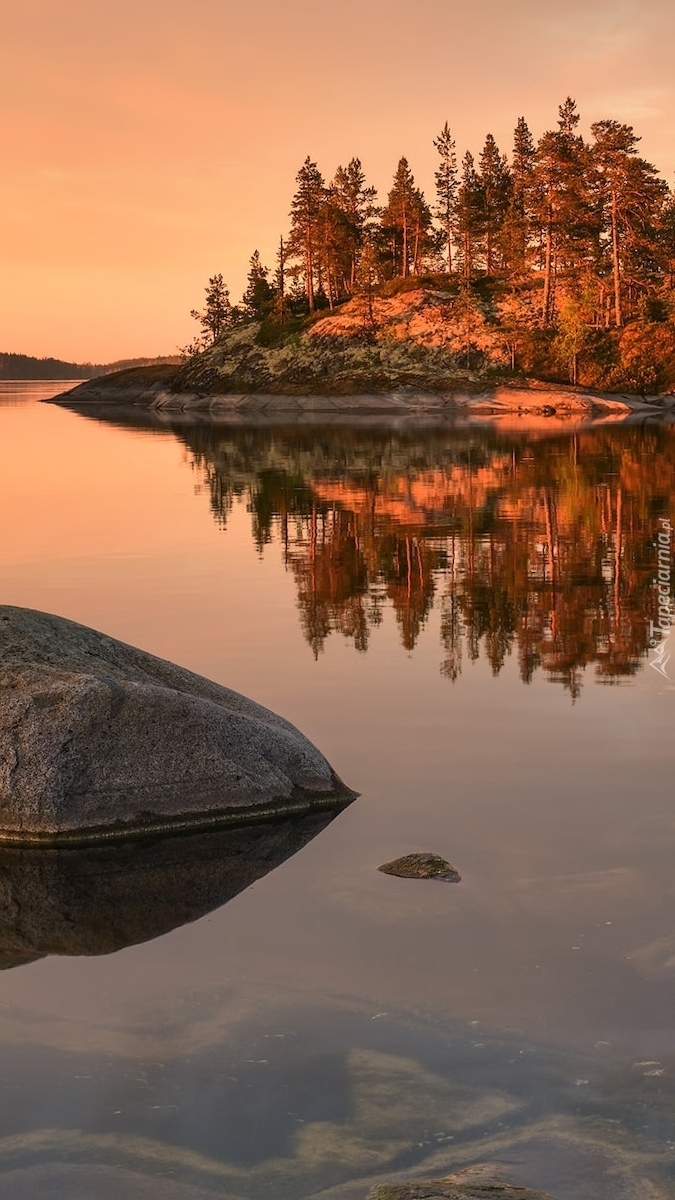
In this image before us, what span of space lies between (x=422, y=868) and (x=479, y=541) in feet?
63.3

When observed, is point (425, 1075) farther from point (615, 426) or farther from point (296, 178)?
point (296, 178)

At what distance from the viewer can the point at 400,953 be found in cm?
848

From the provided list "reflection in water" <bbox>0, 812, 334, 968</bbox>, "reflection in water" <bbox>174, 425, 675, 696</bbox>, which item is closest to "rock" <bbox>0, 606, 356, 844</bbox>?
"reflection in water" <bbox>0, 812, 334, 968</bbox>

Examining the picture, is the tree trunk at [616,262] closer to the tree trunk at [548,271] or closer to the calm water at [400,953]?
the tree trunk at [548,271]

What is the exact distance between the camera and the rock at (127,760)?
10969 mm

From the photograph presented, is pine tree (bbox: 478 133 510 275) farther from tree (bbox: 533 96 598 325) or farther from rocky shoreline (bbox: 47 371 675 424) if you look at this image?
rocky shoreline (bbox: 47 371 675 424)

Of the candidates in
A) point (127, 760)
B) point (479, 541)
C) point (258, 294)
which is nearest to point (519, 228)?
point (258, 294)

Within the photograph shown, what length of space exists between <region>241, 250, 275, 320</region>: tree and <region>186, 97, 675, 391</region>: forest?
11.8 inches

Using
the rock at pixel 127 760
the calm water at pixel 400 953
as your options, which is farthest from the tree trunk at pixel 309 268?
the rock at pixel 127 760

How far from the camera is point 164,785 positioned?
446 inches

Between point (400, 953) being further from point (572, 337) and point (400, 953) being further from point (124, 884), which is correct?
point (572, 337)

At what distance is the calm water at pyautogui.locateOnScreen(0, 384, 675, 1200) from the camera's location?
6.25 metres

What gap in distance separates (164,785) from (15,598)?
12.0m

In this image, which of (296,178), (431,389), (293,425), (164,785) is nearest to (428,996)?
(164,785)
